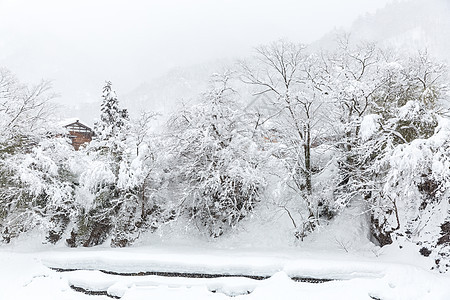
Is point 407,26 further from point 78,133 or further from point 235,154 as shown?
point 235,154

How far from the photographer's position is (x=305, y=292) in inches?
457

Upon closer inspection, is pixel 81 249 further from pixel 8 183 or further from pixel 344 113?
pixel 344 113

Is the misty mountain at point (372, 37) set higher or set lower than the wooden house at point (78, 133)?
higher

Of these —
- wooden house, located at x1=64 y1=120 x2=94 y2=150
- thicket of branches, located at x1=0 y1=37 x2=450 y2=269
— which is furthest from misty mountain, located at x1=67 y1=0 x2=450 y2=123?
thicket of branches, located at x1=0 y1=37 x2=450 y2=269

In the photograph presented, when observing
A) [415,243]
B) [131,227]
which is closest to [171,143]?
[131,227]

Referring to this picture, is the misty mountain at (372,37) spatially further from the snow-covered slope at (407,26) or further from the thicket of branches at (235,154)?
the thicket of branches at (235,154)

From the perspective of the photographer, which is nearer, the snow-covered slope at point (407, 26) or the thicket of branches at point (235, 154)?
the thicket of branches at point (235, 154)

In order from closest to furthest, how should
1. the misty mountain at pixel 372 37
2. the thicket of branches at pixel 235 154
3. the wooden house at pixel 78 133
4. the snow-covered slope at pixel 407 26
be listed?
the thicket of branches at pixel 235 154
the wooden house at pixel 78 133
the snow-covered slope at pixel 407 26
the misty mountain at pixel 372 37

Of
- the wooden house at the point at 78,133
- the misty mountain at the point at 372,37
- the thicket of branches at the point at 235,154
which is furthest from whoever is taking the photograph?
the misty mountain at the point at 372,37

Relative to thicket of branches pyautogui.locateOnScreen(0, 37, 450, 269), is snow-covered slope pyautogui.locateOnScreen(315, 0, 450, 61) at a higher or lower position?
higher

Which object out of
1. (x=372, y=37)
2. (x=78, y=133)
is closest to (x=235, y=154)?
(x=78, y=133)

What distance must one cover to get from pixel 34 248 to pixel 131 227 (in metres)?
4.85

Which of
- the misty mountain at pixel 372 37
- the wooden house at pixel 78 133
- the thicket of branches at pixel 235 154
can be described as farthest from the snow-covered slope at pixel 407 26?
the thicket of branches at pixel 235 154

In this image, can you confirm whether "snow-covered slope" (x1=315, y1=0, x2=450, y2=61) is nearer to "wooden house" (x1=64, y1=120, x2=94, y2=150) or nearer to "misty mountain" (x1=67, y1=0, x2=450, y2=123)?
"misty mountain" (x1=67, y1=0, x2=450, y2=123)
